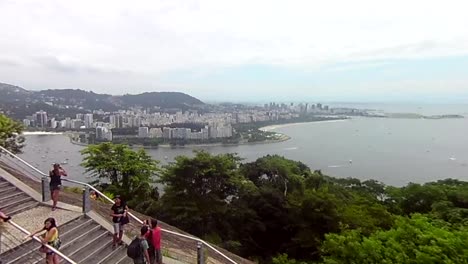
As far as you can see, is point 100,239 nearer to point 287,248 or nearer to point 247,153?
point 287,248

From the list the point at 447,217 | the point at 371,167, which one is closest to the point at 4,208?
the point at 447,217

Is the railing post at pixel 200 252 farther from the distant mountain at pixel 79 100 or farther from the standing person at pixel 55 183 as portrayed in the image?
the distant mountain at pixel 79 100

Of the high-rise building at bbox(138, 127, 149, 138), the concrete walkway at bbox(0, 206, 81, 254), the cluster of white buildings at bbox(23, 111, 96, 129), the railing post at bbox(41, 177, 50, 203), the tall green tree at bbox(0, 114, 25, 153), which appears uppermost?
the tall green tree at bbox(0, 114, 25, 153)

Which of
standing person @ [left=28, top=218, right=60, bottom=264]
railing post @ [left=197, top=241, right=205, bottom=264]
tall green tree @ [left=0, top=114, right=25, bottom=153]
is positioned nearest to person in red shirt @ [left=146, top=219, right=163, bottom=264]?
railing post @ [left=197, top=241, right=205, bottom=264]

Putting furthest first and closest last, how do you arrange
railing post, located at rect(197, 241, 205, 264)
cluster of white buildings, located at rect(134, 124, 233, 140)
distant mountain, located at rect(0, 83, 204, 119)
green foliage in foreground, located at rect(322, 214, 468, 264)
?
distant mountain, located at rect(0, 83, 204, 119)
cluster of white buildings, located at rect(134, 124, 233, 140)
green foliage in foreground, located at rect(322, 214, 468, 264)
railing post, located at rect(197, 241, 205, 264)

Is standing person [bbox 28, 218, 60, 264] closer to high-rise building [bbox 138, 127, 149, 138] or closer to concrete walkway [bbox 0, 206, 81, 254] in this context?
concrete walkway [bbox 0, 206, 81, 254]

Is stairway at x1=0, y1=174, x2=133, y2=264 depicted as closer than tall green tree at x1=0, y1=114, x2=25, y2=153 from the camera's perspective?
Yes
